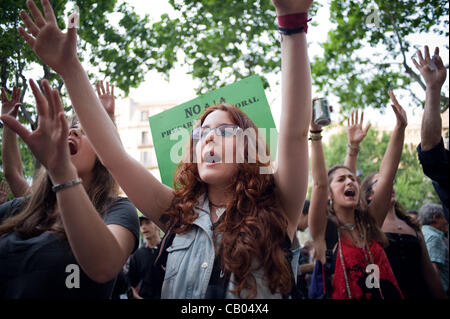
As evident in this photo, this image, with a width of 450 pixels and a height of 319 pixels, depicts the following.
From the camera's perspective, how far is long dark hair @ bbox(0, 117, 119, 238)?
1.57 m

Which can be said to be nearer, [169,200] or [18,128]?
[18,128]

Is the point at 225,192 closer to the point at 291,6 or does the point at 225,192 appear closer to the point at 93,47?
the point at 291,6

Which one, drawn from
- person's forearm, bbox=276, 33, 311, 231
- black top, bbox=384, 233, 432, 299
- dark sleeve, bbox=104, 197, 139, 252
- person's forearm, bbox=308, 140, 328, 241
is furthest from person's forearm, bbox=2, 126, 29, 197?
black top, bbox=384, 233, 432, 299

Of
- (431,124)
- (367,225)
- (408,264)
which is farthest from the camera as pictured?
(408,264)

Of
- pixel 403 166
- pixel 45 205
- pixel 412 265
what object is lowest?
pixel 403 166

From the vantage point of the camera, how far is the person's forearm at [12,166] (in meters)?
2.27

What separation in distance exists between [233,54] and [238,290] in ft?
19.4

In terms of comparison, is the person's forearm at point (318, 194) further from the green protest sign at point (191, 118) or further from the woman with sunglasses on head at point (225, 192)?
the woman with sunglasses on head at point (225, 192)

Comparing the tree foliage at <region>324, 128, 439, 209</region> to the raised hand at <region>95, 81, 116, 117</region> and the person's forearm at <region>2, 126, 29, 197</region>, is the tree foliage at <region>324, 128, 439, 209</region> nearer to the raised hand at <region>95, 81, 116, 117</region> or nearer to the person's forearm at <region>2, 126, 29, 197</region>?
the raised hand at <region>95, 81, 116, 117</region>

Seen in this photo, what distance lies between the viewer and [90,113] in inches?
55.6

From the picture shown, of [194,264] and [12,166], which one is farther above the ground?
[12,166]

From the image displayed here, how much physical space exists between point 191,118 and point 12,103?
1113 mm

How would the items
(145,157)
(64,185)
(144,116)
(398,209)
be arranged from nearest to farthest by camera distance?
(64,185) → (398,209) → (144,116) → (145,157)

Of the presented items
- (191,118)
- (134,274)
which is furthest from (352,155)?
(134,274)
